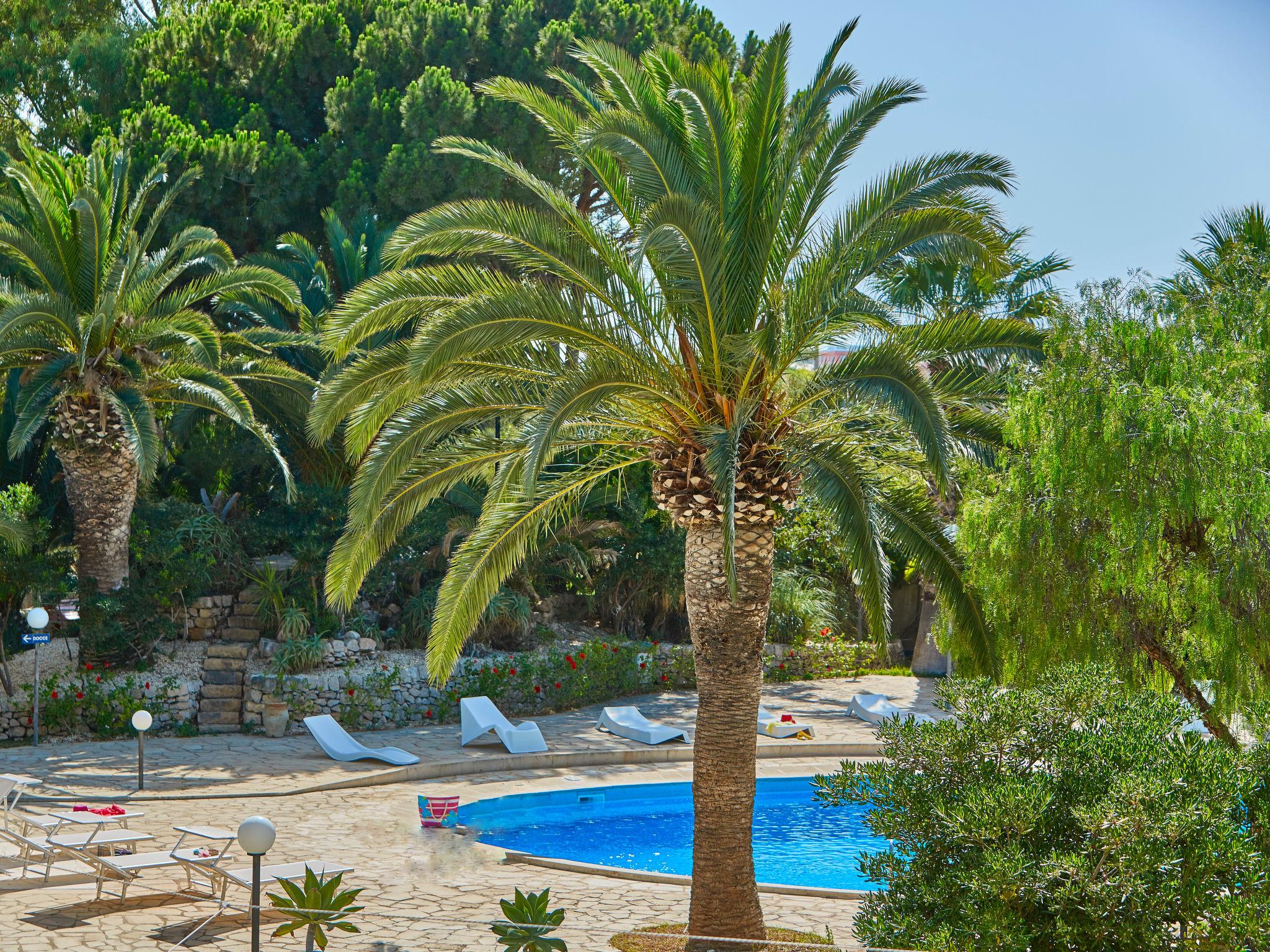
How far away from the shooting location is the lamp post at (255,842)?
24.2 feet

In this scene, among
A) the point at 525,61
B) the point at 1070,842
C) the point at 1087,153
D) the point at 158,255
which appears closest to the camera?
the point at 1070,842

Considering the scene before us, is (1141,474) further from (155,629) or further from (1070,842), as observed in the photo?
(155,629)

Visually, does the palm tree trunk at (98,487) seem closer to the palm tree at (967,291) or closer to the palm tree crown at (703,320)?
the palm tree crown at (703,320)

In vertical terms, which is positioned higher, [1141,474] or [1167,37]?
[1167,37]

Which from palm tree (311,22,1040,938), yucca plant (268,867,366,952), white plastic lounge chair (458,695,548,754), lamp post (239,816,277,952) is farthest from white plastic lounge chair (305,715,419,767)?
lamp post (239,816,277,952)

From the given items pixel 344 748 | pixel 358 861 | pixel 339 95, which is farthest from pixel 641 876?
pixel 339 95

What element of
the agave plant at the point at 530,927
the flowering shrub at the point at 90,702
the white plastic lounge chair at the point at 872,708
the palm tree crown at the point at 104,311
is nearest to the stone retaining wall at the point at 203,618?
the flowering shrub at the point at 90,702

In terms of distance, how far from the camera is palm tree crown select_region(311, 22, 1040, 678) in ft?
28.6

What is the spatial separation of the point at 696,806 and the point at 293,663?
36.5 ft

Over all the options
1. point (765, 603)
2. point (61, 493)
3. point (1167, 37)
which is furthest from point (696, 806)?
point (61, 493)

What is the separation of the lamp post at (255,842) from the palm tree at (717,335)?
2.95m

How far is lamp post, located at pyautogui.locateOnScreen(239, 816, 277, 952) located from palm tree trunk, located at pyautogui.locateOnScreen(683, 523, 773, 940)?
328cm

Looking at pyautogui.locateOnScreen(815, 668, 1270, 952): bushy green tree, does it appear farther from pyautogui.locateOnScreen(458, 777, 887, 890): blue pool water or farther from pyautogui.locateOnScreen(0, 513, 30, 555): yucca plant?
pyautogui.locateOnScreen(0, 513, 30, 555): yucca plant

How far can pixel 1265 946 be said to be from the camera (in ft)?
20.6
